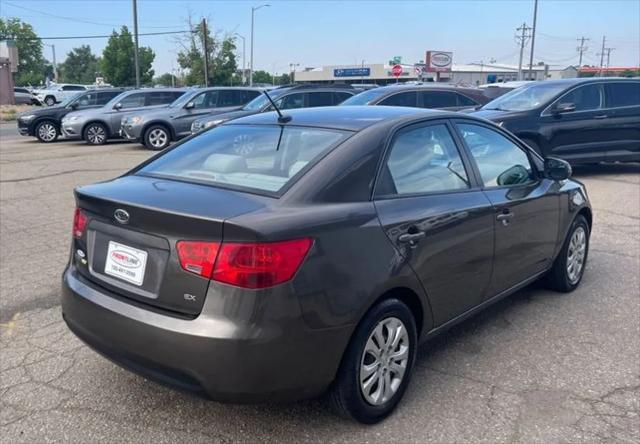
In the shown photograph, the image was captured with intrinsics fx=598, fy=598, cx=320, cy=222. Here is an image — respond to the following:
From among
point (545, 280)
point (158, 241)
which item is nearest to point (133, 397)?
point (158, 241)

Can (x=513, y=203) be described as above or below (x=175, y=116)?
below

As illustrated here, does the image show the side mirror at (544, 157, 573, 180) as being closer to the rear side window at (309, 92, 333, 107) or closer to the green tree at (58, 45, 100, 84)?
the rear side window at (309, 92, 333, 107)

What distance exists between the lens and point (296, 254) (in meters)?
2.62

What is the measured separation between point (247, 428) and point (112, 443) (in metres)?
0.65

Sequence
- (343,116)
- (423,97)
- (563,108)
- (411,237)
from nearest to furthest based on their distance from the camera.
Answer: (411,237) → (343,116) → (563,108) → (423,97)

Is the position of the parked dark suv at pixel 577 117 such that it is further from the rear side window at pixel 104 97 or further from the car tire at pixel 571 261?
the rear side window at pixel 104 97

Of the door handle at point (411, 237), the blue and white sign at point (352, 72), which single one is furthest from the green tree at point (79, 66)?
the door handle at point (411, 237)

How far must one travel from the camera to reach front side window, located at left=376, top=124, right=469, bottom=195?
330 cm

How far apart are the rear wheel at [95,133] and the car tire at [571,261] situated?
50.8 ft

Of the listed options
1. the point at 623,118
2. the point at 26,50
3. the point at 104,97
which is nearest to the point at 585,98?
the point at 623,118

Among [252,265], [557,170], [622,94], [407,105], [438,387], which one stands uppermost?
[622,94]

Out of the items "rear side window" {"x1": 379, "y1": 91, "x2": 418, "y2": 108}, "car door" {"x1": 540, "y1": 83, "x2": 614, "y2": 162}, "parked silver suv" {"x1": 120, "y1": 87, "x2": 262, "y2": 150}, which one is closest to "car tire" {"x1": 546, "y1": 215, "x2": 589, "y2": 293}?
"car door" {"x1": 540, "y1": 83, "x2": 614, "y2": 162}

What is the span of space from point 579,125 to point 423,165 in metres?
7.91

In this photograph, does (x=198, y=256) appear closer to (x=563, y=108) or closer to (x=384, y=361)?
(x=384, y=361)
